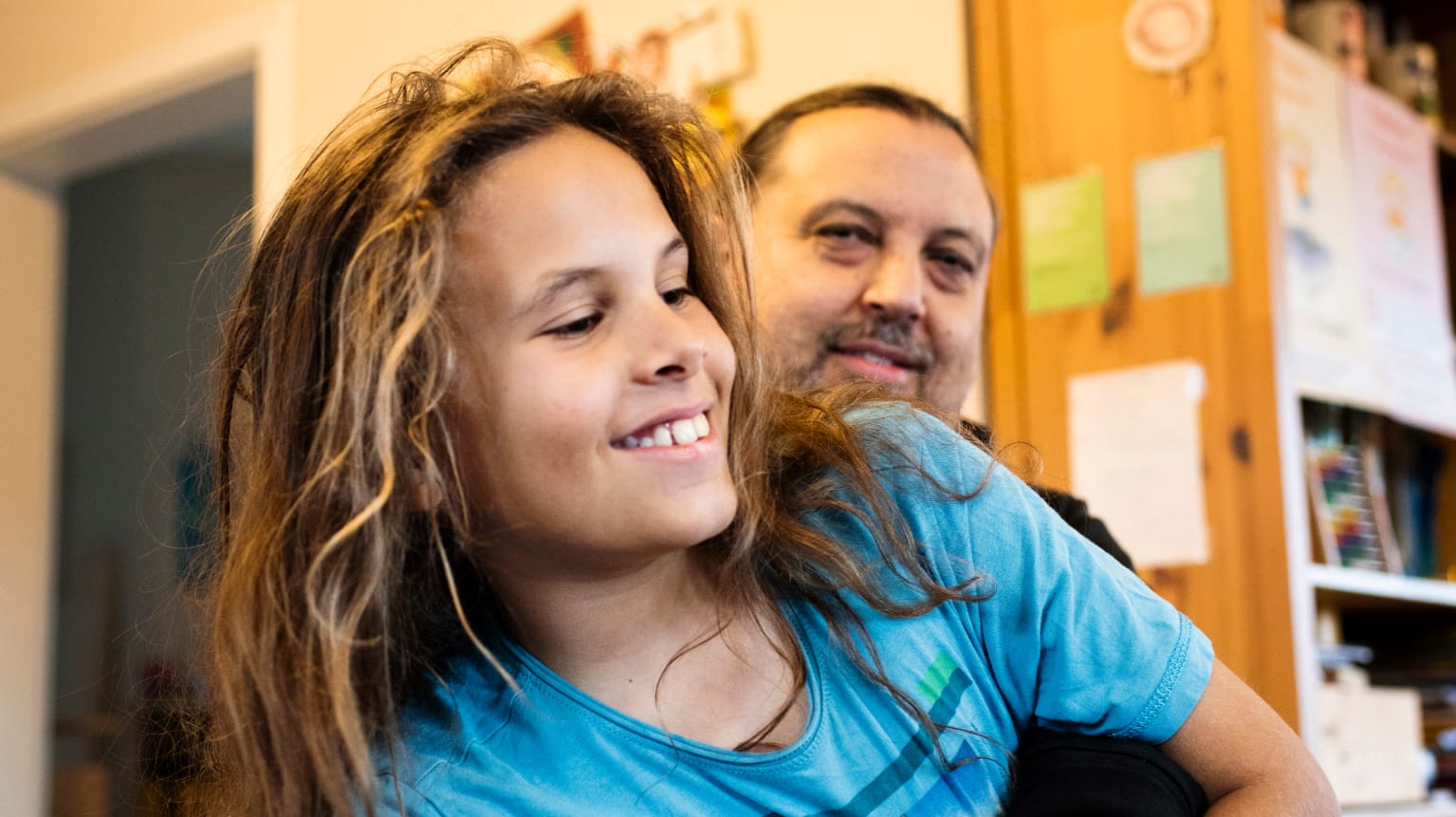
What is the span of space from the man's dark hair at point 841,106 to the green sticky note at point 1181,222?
33 cm

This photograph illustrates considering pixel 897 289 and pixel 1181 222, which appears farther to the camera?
pixel 1181 222

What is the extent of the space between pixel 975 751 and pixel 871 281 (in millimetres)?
586

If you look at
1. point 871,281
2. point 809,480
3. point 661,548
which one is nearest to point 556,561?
point 661,548

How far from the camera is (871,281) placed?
1559mm

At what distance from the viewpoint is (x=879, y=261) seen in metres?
1.57

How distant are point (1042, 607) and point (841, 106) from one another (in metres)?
0.72

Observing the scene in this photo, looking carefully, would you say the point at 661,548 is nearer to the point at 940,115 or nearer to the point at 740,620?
the point at 740,620

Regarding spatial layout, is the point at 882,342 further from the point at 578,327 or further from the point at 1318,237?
the point at 1318,237

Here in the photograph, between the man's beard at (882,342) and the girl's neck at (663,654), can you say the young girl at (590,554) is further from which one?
the man's beard at (882,342)

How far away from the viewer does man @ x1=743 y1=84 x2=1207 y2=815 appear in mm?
1554

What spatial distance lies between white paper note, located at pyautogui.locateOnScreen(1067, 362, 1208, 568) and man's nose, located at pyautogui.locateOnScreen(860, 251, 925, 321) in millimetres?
499

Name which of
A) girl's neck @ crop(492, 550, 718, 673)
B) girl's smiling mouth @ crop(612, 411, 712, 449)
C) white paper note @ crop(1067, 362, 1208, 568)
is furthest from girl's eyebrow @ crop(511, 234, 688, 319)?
white paper note @ crop(1067, 362, 1208, 568)

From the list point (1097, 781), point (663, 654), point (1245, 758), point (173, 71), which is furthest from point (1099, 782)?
point (173, 71)

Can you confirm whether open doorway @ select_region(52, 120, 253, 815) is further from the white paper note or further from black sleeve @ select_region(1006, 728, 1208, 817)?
black sleeve @ select_region(1006, 728, 1208, 817)
